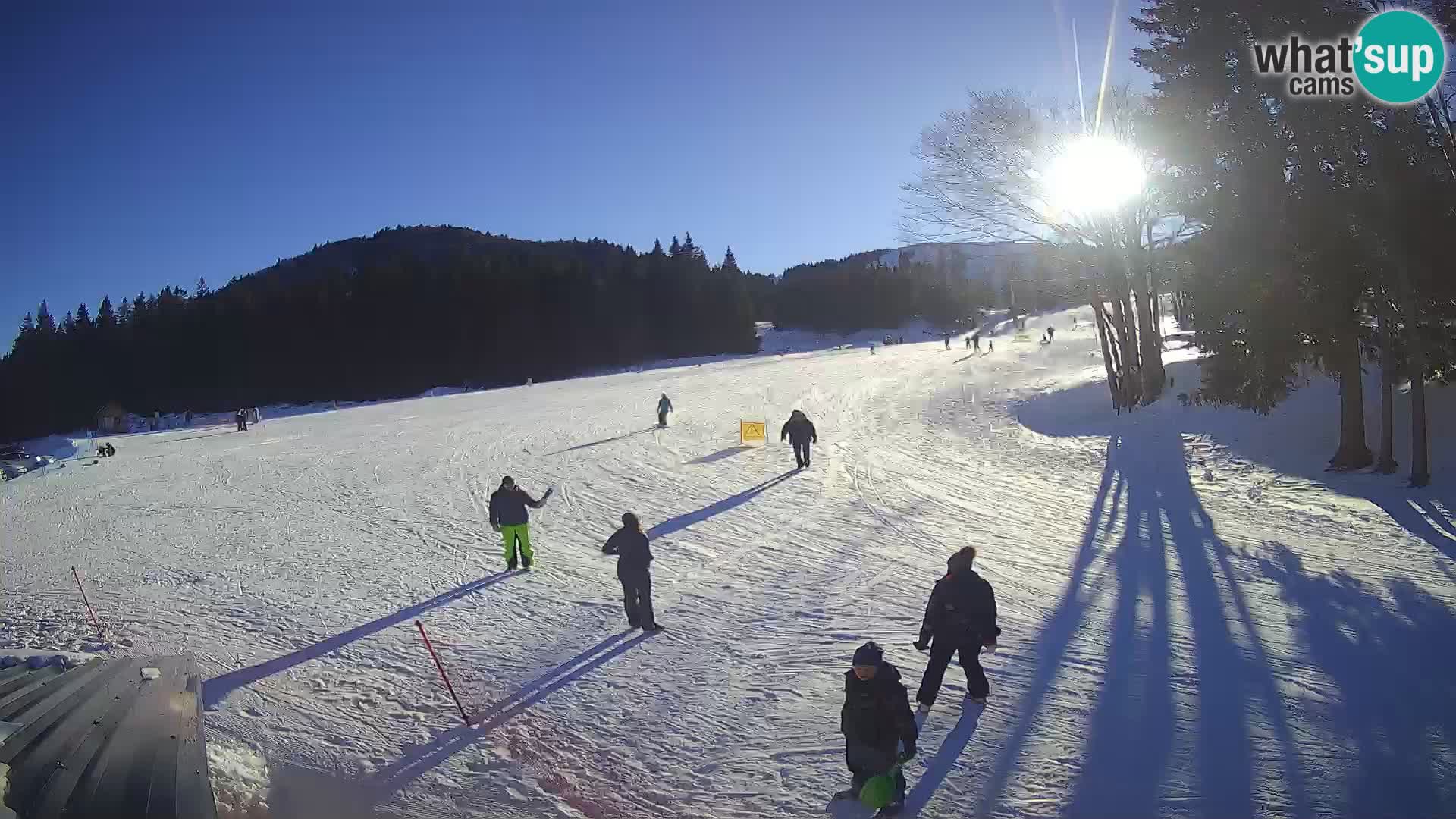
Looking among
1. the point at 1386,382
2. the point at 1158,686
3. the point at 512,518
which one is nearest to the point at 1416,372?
the point at 1386,382

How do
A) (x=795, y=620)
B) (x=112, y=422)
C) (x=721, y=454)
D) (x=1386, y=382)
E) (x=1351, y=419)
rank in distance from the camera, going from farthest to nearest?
1. (x=112, y=422)
2. (x=721, y=454)
3. (x=1351, y=419)
4. (x=1386, y=382)
5. (x=795, y=620)

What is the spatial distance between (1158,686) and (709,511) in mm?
9142

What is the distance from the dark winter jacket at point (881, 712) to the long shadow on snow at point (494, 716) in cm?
342

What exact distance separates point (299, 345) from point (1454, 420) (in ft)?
261

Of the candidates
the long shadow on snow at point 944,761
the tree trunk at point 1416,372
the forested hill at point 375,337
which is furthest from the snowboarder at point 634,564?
the forested hill at point 375,337

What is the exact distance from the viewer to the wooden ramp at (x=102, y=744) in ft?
14.9

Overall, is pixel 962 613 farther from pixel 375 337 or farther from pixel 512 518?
pixel 375 337

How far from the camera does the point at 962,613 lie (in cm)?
592

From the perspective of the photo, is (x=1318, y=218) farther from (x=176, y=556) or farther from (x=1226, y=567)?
(x=176, y=556)

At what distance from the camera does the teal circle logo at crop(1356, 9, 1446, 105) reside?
11.8 meters

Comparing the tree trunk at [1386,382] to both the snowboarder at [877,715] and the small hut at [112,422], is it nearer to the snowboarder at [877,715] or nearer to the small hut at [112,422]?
the snowboarder at [877,715]

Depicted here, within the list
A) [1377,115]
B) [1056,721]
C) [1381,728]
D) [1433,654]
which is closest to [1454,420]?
[1377,115]

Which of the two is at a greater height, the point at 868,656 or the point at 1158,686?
the point at 868,656

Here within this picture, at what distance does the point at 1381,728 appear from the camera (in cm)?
562
